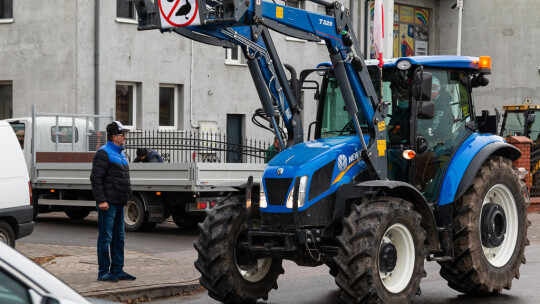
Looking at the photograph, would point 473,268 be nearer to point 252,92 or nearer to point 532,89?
point 252,92

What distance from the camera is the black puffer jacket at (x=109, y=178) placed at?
426 inches

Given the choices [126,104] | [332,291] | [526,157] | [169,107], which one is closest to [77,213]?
[126,104]

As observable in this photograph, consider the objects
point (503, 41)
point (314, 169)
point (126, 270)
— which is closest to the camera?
point (314, 169)

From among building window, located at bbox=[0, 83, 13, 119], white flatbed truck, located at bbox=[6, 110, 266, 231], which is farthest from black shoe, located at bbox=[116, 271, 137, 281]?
building window, located at bbox=[0, 83, 13, 119]

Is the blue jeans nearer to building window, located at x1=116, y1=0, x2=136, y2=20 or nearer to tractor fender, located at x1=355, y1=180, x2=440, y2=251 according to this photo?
tractor fender, located at x1=355, y1=180, x2=440, y2=251

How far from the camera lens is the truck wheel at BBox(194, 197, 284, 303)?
8.92 metres

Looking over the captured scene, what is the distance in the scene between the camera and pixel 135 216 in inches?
687

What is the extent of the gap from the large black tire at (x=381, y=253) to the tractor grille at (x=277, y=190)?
2.22 feet

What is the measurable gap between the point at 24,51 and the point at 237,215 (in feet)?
63.5

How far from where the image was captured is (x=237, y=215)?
29.8 ft

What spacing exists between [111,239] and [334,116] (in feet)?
10.1

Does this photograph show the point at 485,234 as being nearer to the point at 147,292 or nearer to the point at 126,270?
the point at 147,292

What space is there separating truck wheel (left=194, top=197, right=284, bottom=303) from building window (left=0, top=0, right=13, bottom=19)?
1997cm

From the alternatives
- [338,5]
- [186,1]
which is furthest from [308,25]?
[186,1]
